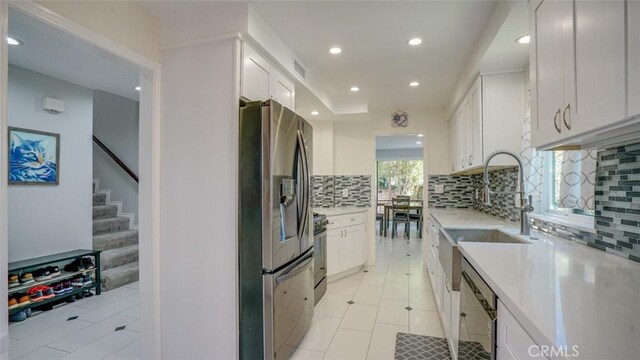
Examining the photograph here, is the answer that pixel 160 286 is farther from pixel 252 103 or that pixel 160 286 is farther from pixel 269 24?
pixel 269 24

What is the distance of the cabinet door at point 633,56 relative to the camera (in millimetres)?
749

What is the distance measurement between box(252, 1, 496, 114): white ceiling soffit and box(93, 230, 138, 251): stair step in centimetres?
350

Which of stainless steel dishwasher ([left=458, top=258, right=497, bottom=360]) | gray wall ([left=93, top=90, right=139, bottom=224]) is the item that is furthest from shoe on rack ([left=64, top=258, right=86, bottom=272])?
stainless steel dishwasher ([left=458, top=258, right=497, bottom=360])

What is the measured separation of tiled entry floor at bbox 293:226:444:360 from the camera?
7.06 feet

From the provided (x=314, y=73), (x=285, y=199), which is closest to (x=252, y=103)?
(x=285, y=199)

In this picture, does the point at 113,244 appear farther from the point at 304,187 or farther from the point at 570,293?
the point at 570,293

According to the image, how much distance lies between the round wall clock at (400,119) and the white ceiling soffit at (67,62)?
3344 millimetres

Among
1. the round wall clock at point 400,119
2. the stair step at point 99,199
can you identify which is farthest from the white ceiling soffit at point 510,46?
the stair step at point 99,199

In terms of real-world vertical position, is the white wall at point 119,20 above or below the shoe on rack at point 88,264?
above

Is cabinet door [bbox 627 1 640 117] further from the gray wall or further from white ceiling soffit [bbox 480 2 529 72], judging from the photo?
the gray wall

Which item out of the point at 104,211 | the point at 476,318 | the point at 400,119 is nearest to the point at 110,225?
the point at 104,211

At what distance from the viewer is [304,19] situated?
2.00 m

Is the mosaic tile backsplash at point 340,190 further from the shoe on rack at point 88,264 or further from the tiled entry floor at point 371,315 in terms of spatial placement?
the shoe on rack at point 88,264

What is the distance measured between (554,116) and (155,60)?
2.33 m
